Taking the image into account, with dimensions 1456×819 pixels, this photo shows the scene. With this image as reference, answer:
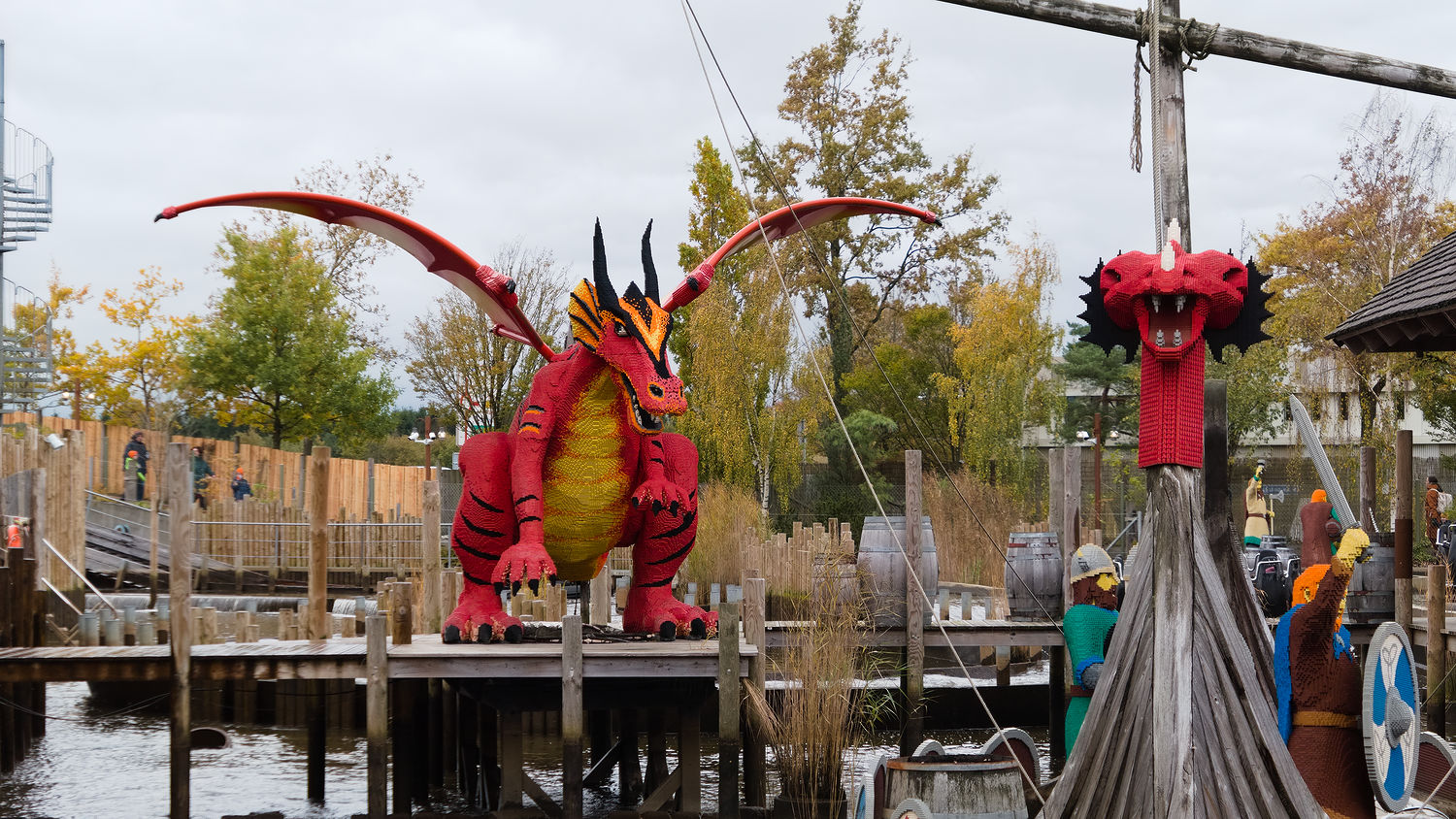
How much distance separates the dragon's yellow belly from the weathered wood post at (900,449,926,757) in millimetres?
2193

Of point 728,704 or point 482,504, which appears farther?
point 482,504

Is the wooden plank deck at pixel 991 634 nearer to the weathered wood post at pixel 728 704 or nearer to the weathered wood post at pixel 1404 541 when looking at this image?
the weathered wood post at pixel 728 704

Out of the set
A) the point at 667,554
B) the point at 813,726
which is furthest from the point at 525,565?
the point at 813,726

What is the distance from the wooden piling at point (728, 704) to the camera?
6992 mm

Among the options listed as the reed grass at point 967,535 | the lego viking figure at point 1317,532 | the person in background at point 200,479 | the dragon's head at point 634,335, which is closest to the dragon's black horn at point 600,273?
the dragon's head at point 634,335

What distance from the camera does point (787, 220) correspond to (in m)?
8.62

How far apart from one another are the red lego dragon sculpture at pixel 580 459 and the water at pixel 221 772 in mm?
1902

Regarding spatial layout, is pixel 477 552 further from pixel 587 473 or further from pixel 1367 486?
pixel 1367 486

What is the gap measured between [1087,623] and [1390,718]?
76.5 inches

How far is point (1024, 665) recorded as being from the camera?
14508 mm

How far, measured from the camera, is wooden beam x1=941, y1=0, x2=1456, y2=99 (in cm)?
518

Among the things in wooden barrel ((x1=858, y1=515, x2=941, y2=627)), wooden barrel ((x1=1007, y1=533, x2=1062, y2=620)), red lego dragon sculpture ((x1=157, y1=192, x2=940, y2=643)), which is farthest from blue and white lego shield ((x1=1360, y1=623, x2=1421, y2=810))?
wooden barrel ((x1=1007, y1=533, x2=1062, y2=620))

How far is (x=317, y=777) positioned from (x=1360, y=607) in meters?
7.20

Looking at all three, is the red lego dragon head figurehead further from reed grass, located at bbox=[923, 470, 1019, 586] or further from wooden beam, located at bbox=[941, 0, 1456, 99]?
reed grass, located at bbox=[923, 470, 1019, 586]
